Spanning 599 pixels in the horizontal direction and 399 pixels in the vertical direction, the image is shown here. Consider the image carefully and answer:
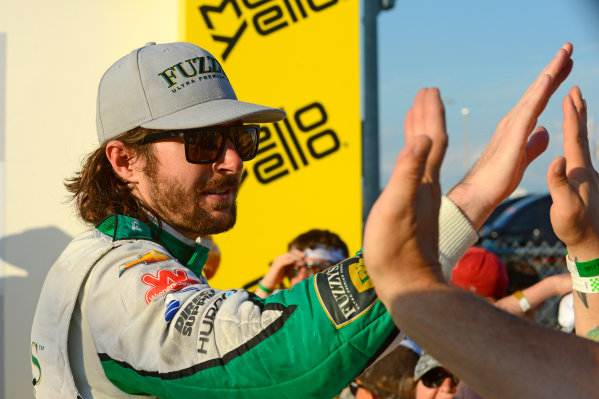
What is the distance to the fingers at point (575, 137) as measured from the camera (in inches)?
51.1

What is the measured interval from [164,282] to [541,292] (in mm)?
2405

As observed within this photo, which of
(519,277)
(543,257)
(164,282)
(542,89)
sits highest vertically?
→ (542,89)

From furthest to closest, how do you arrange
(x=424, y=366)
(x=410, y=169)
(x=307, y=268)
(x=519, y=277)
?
(x=519, y=277) < (x=307, y=268) < (x=424, y=366) < (x=410, y=169)

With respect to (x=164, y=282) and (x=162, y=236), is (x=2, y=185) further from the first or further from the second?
(x=164, y=282)

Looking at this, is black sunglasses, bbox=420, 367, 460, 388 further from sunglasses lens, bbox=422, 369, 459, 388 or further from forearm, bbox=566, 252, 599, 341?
forearm, bbox=566, 252, 599, 341

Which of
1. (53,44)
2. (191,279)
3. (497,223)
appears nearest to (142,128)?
(191,279)

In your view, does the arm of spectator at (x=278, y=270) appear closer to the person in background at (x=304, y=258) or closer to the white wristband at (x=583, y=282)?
the person in background at (x=304, y=258)

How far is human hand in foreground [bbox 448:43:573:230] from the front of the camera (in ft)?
3.40

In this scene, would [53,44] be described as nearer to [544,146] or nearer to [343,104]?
[343,104]

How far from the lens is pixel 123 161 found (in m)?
1.71

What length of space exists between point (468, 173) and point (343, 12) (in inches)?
122

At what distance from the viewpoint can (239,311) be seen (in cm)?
117

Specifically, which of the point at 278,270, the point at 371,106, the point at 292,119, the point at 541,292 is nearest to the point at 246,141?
the point at 278,270

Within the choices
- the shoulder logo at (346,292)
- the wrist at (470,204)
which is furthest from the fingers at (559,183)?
the shoulder logo at (346,292)
